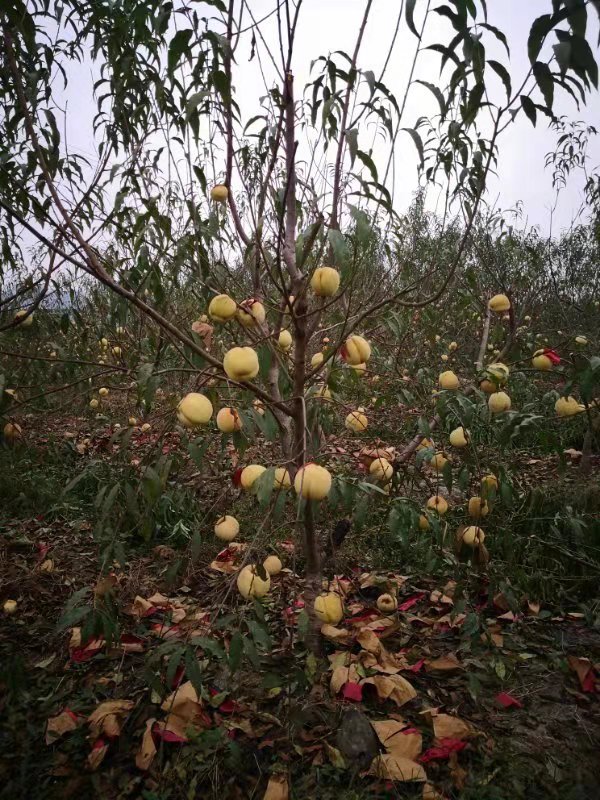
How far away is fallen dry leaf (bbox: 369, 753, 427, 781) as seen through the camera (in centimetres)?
125

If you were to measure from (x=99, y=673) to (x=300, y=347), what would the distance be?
1.44m

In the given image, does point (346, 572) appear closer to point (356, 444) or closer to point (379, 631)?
point (379, 631)

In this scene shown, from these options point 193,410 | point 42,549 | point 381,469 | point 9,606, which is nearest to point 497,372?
point 381,469

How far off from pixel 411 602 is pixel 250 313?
147 centimetres

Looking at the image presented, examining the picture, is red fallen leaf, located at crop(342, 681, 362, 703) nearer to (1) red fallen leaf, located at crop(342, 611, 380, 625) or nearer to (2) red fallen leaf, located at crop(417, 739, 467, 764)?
(2) red fallen leaf, located at crop(417, 739, 467, 764)

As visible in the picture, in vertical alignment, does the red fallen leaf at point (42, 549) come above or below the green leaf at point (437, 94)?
below

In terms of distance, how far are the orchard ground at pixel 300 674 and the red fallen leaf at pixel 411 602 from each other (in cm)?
3

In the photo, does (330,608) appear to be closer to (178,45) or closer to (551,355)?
(551,355)

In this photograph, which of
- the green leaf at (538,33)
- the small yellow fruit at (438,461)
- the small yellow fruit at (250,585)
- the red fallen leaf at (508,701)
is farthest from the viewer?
the small yellow fruit at (438,461)

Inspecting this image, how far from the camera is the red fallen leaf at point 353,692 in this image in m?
1.50

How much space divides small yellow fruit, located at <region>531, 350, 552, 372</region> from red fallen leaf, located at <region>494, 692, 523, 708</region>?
1.11 meters

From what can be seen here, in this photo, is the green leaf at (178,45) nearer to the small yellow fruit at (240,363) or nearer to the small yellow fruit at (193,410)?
the small yellow fruit at (240,363)

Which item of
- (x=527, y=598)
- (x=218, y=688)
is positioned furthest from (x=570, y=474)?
(x=218, y=688)

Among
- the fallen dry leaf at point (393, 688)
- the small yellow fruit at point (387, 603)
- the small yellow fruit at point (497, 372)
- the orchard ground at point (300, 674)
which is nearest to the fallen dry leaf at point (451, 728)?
the orchard ground at point (300, 674)
